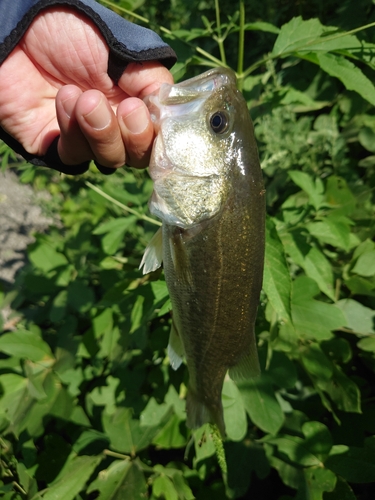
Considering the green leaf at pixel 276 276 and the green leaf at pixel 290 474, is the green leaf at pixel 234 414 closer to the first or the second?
the green leaf at pixel 290 474

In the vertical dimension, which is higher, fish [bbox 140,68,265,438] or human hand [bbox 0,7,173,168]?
human hand [bbox 0,7,173,168]

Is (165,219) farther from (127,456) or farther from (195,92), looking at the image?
(127,456)

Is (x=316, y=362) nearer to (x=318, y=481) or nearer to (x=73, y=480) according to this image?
(x=318, y=481)

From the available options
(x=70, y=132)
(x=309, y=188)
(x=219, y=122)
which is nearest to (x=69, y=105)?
(x=70, y=132)

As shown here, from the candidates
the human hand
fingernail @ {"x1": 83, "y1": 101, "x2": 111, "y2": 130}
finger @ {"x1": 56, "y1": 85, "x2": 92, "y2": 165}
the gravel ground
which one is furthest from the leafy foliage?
the gravel ground

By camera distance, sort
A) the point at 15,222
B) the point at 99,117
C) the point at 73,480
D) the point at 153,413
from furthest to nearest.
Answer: the point at 15,222
the point at 153,413
the point at 73,480
the point at 99,117

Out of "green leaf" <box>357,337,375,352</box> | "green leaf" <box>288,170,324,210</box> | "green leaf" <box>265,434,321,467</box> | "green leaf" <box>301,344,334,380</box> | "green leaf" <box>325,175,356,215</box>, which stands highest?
"green leaf" <box>288,170,324,210</box>

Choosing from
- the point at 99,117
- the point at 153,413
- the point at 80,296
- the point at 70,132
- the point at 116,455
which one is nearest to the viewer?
the point at 99,117

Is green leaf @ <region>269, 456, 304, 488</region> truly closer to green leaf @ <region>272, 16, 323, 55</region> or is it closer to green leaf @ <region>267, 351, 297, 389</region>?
green leaf @ <region>267, 351, 297, 389</region>
